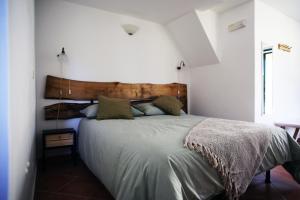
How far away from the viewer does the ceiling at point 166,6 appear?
3.06 metres

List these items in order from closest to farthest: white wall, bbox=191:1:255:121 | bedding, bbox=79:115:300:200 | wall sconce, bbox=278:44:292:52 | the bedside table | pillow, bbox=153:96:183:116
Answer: bedding, bbox=79:115:300:200, the bedside table, white wall, bbox=191:1:255:121, pillow, bbox=153:96:183:116, wall sconce, bbox=278:44:292:52

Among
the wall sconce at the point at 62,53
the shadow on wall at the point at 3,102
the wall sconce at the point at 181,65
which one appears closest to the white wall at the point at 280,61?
the wall sconce at the point at 181,65

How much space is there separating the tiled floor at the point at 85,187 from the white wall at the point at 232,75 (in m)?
1.24

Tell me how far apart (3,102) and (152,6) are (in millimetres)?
2939

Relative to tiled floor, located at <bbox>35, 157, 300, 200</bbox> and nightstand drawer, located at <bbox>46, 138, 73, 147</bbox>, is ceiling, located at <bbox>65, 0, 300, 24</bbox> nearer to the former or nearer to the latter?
nightstand drawer, located at <bbox>46, 138, 73, 147</bbox>

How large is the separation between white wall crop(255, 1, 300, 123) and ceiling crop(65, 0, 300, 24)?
0.74ft

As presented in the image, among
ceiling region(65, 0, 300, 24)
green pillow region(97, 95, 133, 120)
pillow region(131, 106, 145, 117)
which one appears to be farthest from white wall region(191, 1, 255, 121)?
green pillow region(97, 95, 133, 120)

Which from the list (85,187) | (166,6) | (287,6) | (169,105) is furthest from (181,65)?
(85,187)

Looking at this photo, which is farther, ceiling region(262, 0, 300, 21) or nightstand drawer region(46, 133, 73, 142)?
ceiling region(262, 0, 300, 21)

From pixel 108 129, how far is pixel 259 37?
9.64 feet

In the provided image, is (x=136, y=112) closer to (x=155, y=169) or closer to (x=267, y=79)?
(x=155, y=169)

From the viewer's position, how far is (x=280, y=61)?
3.72 m

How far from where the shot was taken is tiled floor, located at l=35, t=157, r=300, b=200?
6.18ft

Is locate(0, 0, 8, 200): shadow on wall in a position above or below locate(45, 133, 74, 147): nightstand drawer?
above
